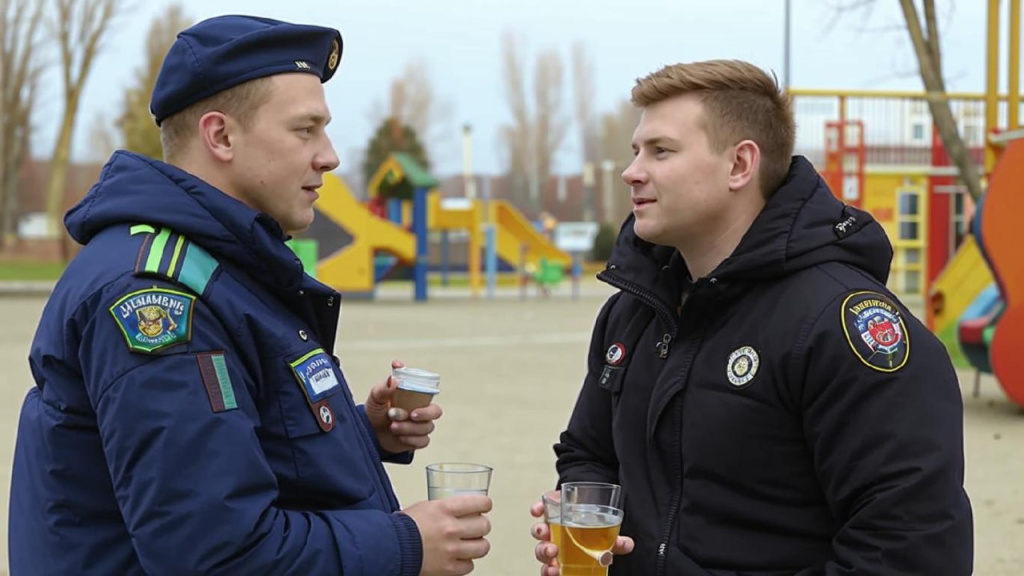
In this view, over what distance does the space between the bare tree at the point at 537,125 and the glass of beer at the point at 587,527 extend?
239ft

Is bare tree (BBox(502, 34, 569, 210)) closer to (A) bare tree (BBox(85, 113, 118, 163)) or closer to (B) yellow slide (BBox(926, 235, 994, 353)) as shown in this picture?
(A) bare tree (BBox(85, 113, 118, 163))

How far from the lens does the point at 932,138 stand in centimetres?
1805

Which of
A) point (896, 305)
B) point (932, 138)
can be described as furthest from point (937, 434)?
point (932, 138)

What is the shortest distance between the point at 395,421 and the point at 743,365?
30.3 inches

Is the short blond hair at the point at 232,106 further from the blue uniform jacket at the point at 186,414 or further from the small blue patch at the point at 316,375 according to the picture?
the small blue patch at the point at 316,375

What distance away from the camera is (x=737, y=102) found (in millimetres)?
2537

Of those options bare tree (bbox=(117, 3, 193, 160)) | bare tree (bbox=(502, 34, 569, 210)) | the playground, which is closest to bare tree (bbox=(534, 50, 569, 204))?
bare tree (bbox=(502, 34, 569, 210))

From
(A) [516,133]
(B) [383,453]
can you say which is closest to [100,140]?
(A) [516,133]

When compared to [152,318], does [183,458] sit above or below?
below

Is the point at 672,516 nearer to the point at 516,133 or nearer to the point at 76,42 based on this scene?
the point at 76,42

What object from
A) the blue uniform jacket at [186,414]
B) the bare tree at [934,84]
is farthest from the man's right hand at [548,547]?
the bare tree at [934,84]

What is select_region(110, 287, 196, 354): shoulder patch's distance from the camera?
1.93 meters

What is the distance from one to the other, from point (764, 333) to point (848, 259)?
228 millimetres

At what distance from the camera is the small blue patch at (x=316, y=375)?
2.14m
